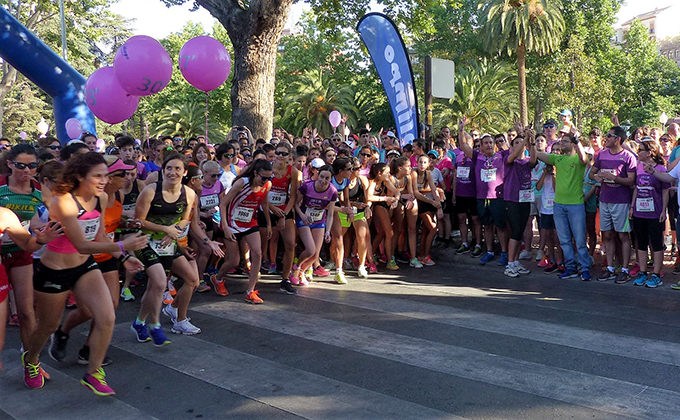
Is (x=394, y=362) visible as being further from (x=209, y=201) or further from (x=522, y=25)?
(x=522, y=25)

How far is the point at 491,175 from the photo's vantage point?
9.95 meters

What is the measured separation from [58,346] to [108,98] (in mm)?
6799

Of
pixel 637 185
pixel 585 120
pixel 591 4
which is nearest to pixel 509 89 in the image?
pixel 585 120

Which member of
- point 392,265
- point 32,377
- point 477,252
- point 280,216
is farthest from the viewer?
point 477,252

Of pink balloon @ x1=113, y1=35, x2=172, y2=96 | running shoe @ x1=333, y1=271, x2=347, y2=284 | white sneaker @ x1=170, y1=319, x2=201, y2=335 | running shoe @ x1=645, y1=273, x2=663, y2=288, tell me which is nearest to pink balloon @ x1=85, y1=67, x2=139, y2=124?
pink balloon @ x1=113, y1=35, x2=172, y2=96

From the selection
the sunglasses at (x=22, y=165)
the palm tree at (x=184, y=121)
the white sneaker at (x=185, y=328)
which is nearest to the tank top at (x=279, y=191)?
the white sneaker at (x=185, y=328)

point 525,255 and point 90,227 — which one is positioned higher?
point 90,227

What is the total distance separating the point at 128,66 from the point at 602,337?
8.27 metres

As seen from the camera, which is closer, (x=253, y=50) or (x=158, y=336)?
(x=158, y=336)

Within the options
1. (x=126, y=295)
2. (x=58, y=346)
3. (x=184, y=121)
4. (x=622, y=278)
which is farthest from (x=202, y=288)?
(x=184, y=121)

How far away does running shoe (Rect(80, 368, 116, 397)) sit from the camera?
455 centimetres

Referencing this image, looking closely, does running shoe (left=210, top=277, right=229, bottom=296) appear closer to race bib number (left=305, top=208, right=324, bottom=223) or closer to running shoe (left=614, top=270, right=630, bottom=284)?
race bib number (left=305, top=208, right=324, bottom=223)

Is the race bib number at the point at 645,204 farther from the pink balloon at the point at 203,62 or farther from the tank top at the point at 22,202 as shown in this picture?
the tank top at the point at 22,202

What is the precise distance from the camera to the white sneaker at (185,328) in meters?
6.18
